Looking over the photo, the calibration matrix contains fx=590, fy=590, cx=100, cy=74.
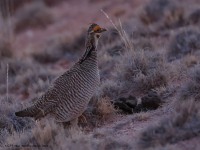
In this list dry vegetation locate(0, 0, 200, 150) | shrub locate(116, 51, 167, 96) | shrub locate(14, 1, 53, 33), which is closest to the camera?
dry vegetation locate(0, 0, 200, 150)

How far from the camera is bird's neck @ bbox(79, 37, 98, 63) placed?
8.61m

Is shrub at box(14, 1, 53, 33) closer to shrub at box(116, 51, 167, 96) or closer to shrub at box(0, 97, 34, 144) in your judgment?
shrub at box(116, 51, 167, 96)

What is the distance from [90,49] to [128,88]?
78.7 inches

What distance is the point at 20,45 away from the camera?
22453 millimetres

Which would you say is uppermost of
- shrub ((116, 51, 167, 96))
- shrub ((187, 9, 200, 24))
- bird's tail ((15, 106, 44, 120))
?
shrub ((187, 9, 200, 24))

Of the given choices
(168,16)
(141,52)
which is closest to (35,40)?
(168,16)

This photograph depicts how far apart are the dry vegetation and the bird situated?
0.67ft

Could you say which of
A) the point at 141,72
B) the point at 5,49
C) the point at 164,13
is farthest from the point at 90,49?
the point at 5,49

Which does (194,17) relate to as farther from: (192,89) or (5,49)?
(192,89)

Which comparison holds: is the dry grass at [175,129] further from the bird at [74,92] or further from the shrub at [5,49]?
the shrub at [5,49]

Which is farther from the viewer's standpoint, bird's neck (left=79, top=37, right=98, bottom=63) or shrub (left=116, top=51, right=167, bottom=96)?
shrub (left=116, top=51, right=167, bottom=96)

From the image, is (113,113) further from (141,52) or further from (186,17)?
(186,17)

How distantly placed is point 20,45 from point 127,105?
13.5 metres

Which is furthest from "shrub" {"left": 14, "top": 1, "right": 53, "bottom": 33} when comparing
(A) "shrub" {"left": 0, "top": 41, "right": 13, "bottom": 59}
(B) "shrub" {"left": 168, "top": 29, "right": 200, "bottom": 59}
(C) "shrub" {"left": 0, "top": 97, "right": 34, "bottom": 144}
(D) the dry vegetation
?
(C) "shrub" {"left": 0, "top": 97, "right": 34, "bottom": 144}
